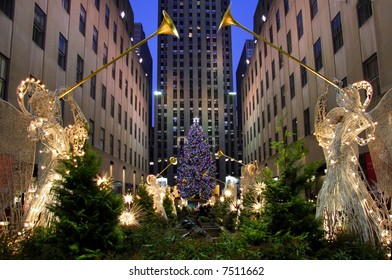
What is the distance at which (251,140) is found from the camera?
5191cm

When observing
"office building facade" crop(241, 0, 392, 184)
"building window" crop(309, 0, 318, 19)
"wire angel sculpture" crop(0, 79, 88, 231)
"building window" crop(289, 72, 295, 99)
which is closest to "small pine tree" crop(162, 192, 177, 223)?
"office building facade" crop(241, 0, 392, 184)

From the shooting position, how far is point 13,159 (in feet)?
29.0

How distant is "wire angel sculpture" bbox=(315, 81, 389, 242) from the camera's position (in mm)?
8781

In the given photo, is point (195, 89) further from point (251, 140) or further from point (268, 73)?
point (268, 73)

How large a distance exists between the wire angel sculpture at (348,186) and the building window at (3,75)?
13.5 meters

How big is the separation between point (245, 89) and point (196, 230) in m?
46.3

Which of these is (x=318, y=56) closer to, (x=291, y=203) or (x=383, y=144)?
(x=383, y=144)

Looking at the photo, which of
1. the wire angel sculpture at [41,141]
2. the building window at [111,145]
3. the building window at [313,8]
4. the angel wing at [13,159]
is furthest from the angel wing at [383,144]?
the building window at [111,145]

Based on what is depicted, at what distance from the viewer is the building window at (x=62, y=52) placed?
23.1 meters

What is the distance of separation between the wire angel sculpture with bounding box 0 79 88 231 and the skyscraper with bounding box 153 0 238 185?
300 feet

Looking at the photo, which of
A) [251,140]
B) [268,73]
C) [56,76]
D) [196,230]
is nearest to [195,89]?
[251,140]

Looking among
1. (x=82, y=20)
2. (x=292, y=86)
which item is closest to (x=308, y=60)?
(x=292, y=86)

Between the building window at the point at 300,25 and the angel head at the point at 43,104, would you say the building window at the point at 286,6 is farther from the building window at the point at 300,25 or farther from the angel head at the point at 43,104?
the angel head at the point at 43,104

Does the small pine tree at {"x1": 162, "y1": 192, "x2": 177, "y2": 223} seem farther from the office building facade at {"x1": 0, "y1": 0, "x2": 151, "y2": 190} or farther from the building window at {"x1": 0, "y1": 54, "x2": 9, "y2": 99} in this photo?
the building window at {"x1": 0, "y1": 54, "x2": 9, "y2": 99}
